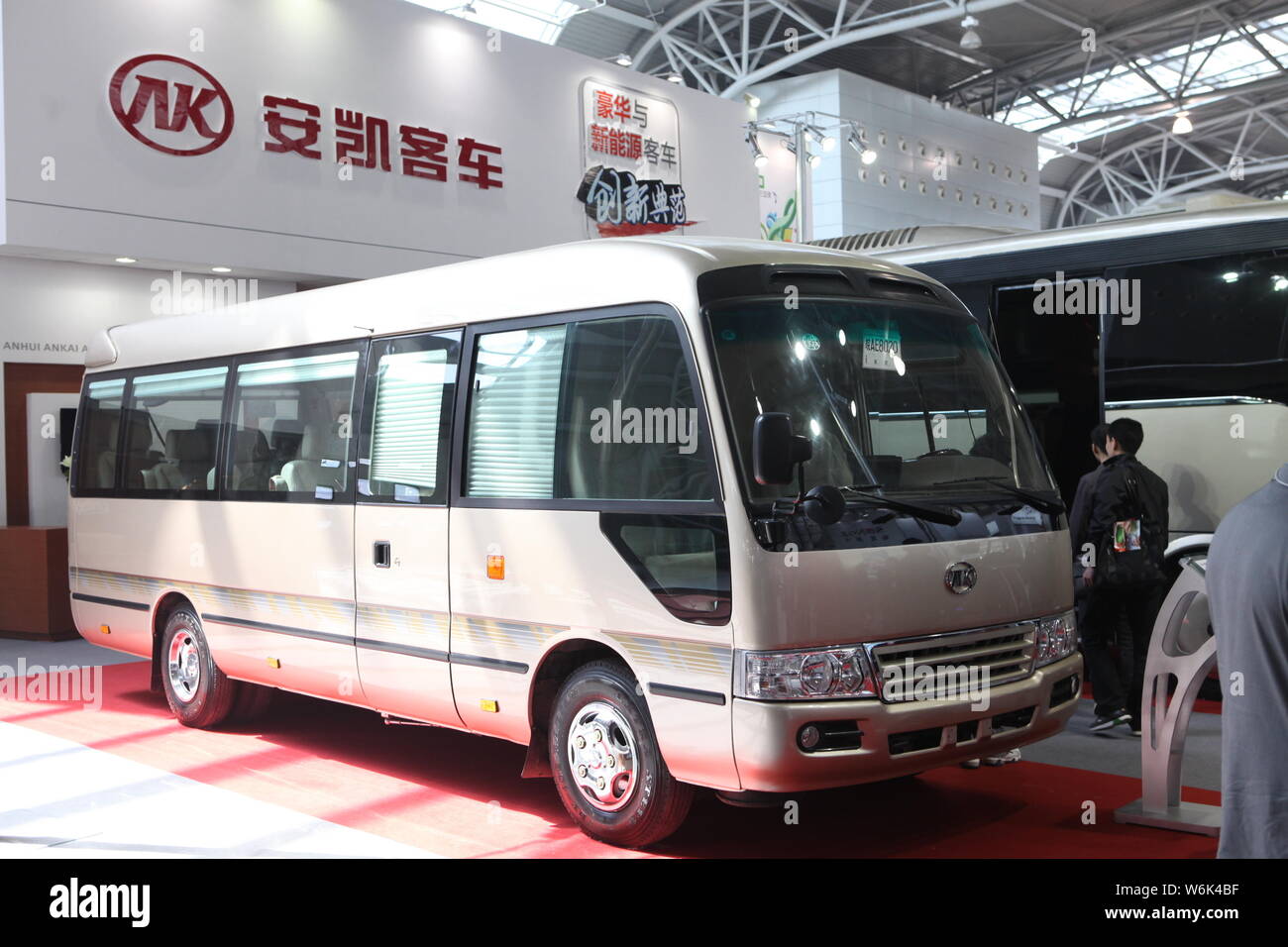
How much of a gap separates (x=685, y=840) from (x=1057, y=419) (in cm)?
450

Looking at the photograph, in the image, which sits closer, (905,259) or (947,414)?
(947,414)

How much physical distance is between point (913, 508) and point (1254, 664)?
209 centimetres

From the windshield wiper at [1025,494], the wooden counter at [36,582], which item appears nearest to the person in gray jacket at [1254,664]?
the windshield wiper at [1025,494]

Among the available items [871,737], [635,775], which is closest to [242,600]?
[635,775]

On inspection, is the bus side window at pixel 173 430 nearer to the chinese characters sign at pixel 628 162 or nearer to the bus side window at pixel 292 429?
the bus side window at pixel 292 429

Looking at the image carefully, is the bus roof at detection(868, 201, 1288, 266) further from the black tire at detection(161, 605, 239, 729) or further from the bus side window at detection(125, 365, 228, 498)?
the black tire at detection(161, 605, 239, 729)

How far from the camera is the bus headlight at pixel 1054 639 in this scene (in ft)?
17.2

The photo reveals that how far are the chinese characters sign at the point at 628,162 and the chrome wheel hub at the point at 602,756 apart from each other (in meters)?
11.2

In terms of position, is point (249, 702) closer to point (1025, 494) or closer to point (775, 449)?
point (775, 449)

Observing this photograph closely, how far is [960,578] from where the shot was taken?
16.2 ft

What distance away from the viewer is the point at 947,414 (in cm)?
534
